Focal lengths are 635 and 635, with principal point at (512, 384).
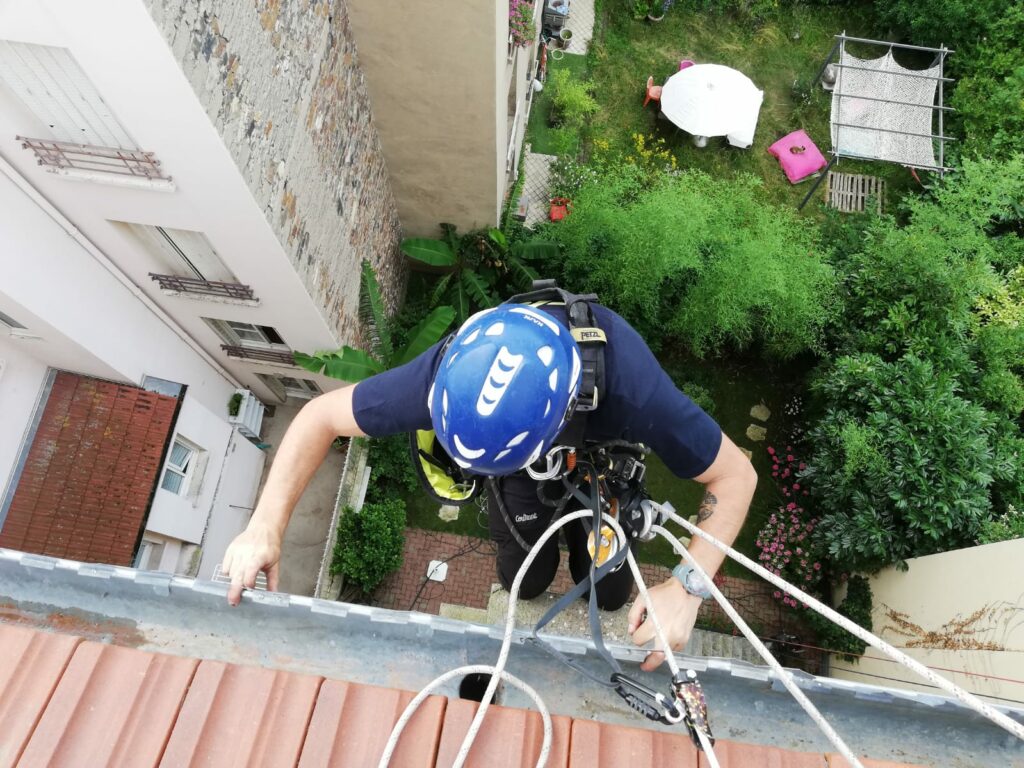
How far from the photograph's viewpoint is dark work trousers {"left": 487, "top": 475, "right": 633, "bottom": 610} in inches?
205

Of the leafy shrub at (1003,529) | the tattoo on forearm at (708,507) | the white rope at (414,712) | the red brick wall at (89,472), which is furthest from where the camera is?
the leafy shrub at (1003,529)

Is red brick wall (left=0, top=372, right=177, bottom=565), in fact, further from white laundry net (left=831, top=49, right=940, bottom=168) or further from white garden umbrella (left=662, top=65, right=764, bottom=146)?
white laundry net (left=831, top=49, right=940, bottom=168)

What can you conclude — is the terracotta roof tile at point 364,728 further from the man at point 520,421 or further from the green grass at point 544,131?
the green grass at point 544,131

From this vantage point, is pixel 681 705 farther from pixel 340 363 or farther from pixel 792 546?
pixel 792 546

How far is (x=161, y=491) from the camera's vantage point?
8.21 m

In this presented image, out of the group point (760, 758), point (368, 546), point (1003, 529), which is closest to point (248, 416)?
point (368, 546)

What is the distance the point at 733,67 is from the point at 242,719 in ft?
57.4

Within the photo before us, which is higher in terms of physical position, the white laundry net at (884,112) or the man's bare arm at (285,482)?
the white laundry net at (884,112)

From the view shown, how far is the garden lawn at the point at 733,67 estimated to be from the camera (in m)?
14.7

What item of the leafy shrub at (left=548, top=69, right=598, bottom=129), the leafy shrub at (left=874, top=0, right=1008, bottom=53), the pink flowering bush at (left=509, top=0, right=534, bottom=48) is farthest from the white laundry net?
the pink flowering bush at (left=509, top=0, right=534, bottom=48)

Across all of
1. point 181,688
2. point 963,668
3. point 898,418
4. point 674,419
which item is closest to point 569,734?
point 181,688

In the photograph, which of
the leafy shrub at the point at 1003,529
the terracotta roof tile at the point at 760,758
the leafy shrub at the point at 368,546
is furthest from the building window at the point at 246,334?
the leafy shrub at the point at 1003,529

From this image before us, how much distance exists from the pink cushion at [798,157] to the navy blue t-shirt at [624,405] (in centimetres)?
1242

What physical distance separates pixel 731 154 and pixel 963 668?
11.6m
